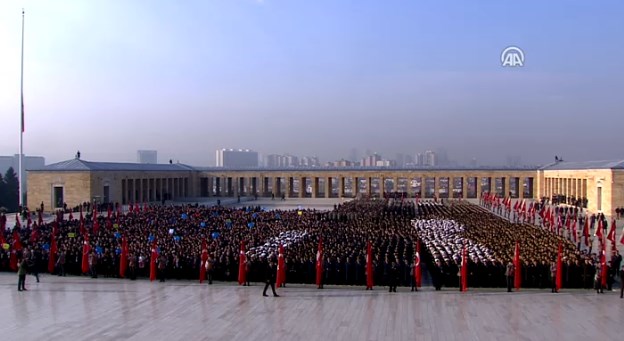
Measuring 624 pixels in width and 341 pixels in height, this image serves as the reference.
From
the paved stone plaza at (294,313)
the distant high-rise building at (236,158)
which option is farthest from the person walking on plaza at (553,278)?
the distant high-rise building at (236,158)

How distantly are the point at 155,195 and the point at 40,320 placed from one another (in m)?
48.3

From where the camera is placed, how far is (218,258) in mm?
18672

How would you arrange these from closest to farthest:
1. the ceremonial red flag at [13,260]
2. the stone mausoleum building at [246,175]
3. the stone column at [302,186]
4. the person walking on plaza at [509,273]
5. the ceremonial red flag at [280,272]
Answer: the person walking on plaza at [509,273] < the ceremonial red flag at [280,272] < the ceremonial red flag at [13,260] < the stone mausoleum building at [246,175] < the stone column at [302,186]

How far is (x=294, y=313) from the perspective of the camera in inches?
551

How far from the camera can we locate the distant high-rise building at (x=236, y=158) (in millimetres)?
174375

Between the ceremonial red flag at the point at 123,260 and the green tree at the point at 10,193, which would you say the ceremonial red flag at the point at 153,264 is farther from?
the green tree at the point at 10,193

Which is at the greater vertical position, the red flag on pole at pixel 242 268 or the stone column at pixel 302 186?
the stone column at pixel 302 186

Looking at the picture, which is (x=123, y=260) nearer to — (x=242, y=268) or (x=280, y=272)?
(x=242, y=268)

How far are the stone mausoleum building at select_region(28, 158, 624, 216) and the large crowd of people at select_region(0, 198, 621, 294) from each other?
18127mm

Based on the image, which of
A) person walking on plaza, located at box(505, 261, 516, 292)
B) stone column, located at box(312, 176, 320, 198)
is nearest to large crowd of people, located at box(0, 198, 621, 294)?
person walking on plaza, located at box(505, 261, 516, 292)

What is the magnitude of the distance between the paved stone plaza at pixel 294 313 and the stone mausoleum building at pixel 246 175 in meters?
28.6

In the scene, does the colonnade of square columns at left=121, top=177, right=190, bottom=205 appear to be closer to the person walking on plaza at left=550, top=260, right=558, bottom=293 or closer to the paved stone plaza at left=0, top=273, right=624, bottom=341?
the paved stone plaza at left=0, top=273, right=624, bottom=341

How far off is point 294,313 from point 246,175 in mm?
56221

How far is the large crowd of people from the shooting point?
1764cm
